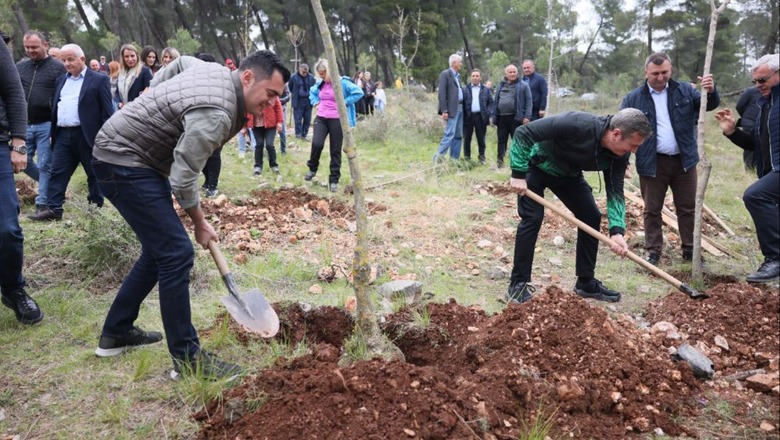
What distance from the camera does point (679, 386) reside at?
265 cm

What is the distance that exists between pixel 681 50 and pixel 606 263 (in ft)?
78.5

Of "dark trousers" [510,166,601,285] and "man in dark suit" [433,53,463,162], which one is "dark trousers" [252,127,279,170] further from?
"dark trousers" [510,166,601,285]

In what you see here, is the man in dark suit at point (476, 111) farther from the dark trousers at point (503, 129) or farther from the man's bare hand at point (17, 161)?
the man's bare hand at point (17, 161)

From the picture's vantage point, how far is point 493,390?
96.2 inches

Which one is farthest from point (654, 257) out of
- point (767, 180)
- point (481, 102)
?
point (481, 102)

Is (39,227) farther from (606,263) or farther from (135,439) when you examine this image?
(606,263)

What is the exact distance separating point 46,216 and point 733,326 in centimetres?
576

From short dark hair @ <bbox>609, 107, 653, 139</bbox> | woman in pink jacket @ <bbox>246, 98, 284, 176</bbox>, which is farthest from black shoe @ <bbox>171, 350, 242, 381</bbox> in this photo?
woman in pink jacket @ <bbox>246, 98, 284, 176</bbox>

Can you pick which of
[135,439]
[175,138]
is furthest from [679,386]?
[175,138]

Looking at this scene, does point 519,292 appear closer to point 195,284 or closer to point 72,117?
point 195,284

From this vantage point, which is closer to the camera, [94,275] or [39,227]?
[94,275]

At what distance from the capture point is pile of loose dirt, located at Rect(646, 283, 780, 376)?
2.80 meters

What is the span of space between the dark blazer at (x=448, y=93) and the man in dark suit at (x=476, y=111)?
40 cm

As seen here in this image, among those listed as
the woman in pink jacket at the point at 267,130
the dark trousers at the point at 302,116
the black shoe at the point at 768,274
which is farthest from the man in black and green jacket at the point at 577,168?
Result: the dark trousers at the point at 302,116
